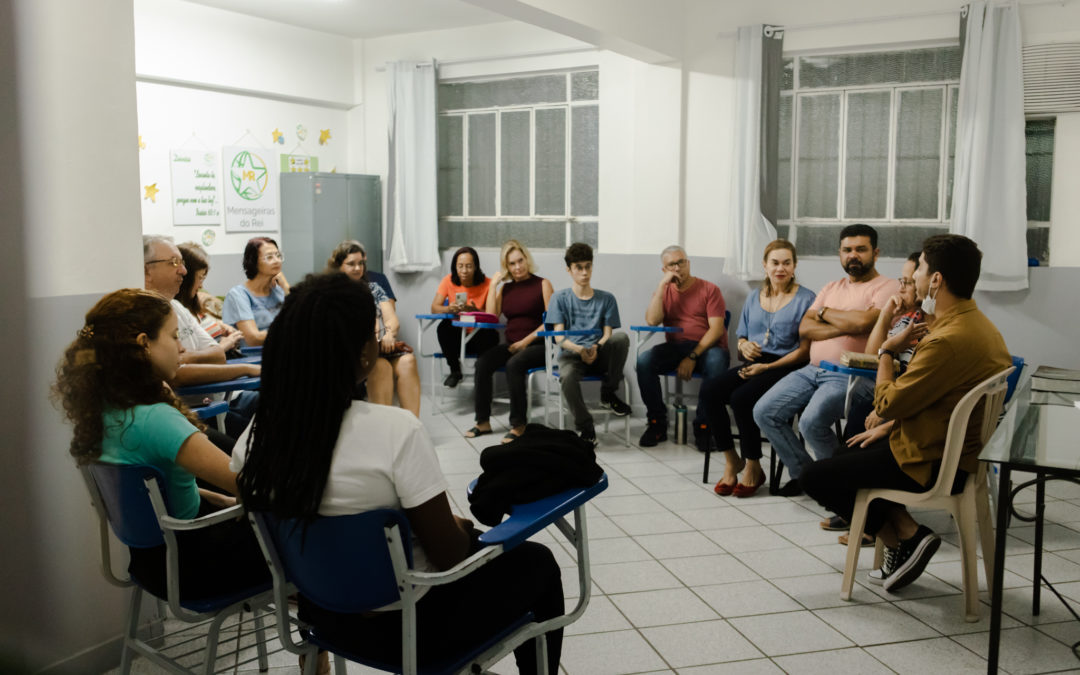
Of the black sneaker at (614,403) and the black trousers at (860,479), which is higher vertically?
the black trousers at (860,479)

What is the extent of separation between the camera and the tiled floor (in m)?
2.76

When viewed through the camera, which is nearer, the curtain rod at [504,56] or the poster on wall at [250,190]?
the curtain rod at [504,56]

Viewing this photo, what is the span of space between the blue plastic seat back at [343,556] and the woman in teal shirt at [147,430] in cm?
45

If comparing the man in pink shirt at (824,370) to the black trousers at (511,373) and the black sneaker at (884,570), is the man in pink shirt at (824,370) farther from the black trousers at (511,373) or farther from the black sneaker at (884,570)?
the black trousers at (511,373)

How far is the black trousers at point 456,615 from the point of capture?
1833mm

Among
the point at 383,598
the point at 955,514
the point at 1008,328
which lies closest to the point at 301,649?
the point at 383,598

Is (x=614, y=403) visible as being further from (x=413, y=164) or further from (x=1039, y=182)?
(x=1039, y=182)

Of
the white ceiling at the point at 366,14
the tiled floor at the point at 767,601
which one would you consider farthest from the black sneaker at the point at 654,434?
the white ceiling at the point at 366,14

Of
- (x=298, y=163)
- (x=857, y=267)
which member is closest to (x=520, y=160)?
(x=298, y=163)

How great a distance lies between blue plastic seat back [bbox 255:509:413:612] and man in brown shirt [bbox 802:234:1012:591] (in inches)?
75.9

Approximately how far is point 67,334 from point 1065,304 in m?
5.03

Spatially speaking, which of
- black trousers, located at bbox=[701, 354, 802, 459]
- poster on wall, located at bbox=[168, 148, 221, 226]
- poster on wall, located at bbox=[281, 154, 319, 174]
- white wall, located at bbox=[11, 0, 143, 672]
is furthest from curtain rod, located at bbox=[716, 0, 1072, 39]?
white wall, located at bbox=[11, 0, 143, 672]

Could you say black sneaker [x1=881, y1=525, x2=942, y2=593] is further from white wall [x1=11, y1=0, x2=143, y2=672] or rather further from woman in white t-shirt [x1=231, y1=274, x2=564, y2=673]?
white wall [x1=11, y1=0, x2=143, y2=672]

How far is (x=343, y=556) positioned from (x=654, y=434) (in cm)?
401
